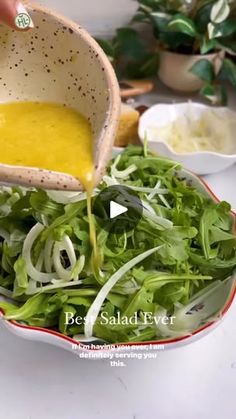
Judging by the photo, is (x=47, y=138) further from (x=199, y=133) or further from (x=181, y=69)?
(x=181, y=69)

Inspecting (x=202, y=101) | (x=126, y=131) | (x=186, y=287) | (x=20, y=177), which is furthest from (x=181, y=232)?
(x=202, y=101)

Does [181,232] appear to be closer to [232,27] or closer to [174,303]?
[174,303]

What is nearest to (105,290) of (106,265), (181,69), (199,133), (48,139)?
(106,265)

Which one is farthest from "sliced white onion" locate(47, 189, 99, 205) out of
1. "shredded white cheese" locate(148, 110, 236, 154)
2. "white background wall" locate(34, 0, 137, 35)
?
"white background wall" locate(34, 0, 137, 35)

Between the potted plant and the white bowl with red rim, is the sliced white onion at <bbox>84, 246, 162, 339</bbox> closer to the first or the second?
the white bowl with red rim

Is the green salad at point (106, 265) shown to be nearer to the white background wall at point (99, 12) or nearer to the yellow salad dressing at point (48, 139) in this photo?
the yellow salad dressing at point (48, 139)
